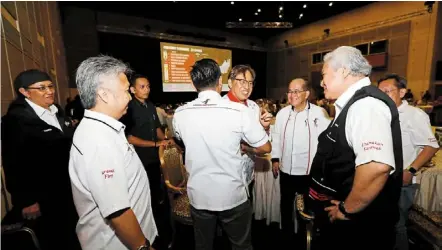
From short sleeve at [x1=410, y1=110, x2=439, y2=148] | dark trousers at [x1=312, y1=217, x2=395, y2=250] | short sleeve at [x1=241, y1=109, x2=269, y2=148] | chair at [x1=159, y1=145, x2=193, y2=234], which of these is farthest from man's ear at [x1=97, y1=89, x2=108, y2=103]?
short sleeve at [x1=410, y1=110, x2=439, y2=148]

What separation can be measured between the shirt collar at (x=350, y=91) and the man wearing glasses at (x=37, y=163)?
6.73ft

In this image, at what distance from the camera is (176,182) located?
2.35 metres

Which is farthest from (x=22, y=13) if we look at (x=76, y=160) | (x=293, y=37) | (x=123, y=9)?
(x=293, y=37)

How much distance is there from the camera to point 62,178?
1.77 metres

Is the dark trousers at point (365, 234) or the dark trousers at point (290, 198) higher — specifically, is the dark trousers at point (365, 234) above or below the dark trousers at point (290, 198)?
above

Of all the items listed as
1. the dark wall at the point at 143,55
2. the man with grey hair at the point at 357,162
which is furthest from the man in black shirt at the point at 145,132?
the dark wall at the point at 143,55

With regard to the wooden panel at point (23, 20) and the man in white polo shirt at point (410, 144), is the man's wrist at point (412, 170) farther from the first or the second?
the wooden panel at point (23, 20)

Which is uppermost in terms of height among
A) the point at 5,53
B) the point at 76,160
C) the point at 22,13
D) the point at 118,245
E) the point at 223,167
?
the point at 22,13

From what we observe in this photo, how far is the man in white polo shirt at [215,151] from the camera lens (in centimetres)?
131

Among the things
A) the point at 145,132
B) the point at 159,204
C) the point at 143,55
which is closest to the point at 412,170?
the point at 145,132

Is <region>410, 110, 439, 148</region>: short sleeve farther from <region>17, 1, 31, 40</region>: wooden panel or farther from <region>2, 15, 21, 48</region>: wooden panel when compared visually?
<region>17, 1, 31, 40</region>: wooden panel

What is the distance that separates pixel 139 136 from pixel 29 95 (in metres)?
1.08

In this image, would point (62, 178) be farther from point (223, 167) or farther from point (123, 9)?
point (123, 9)

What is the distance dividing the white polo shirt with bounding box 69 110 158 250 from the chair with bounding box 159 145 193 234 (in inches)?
37.3
